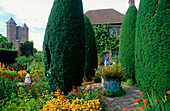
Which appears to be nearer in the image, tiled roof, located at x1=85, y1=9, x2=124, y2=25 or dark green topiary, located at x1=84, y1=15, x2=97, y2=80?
dark green topiary, located at x1=84, y1=15, x2=97, y2=80

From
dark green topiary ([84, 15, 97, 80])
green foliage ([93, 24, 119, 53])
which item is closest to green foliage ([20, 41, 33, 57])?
green foliage ([93, 24, 119, 53])

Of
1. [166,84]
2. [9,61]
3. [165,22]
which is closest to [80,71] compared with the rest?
[166,84]

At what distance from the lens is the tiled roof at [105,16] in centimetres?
1838

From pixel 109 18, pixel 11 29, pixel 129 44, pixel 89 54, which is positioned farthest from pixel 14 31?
pixel 129 44

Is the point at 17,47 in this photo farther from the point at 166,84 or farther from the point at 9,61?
the point at 166,84

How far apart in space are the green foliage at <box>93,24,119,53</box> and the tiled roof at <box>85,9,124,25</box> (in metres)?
1.36

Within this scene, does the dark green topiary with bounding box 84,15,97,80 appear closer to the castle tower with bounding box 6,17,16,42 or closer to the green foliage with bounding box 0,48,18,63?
the green foliage with bounding box 0,48,18,63

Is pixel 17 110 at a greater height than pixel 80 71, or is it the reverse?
pixel 80 71

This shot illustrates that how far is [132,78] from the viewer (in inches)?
277

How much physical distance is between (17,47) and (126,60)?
21039 mm

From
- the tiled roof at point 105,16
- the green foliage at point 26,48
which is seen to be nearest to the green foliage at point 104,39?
the tiled roof at point 105,16

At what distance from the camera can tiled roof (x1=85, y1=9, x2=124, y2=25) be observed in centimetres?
1838

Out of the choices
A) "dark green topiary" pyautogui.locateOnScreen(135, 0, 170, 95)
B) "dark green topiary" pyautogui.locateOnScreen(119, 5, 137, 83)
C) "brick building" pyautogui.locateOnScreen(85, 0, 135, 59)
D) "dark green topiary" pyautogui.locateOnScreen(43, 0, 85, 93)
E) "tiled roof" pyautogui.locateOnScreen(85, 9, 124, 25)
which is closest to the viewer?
"dark green topiary" pyautogui.locateOnScreen(135, 0, 170, 95)

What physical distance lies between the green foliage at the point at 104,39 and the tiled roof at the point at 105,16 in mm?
1357
